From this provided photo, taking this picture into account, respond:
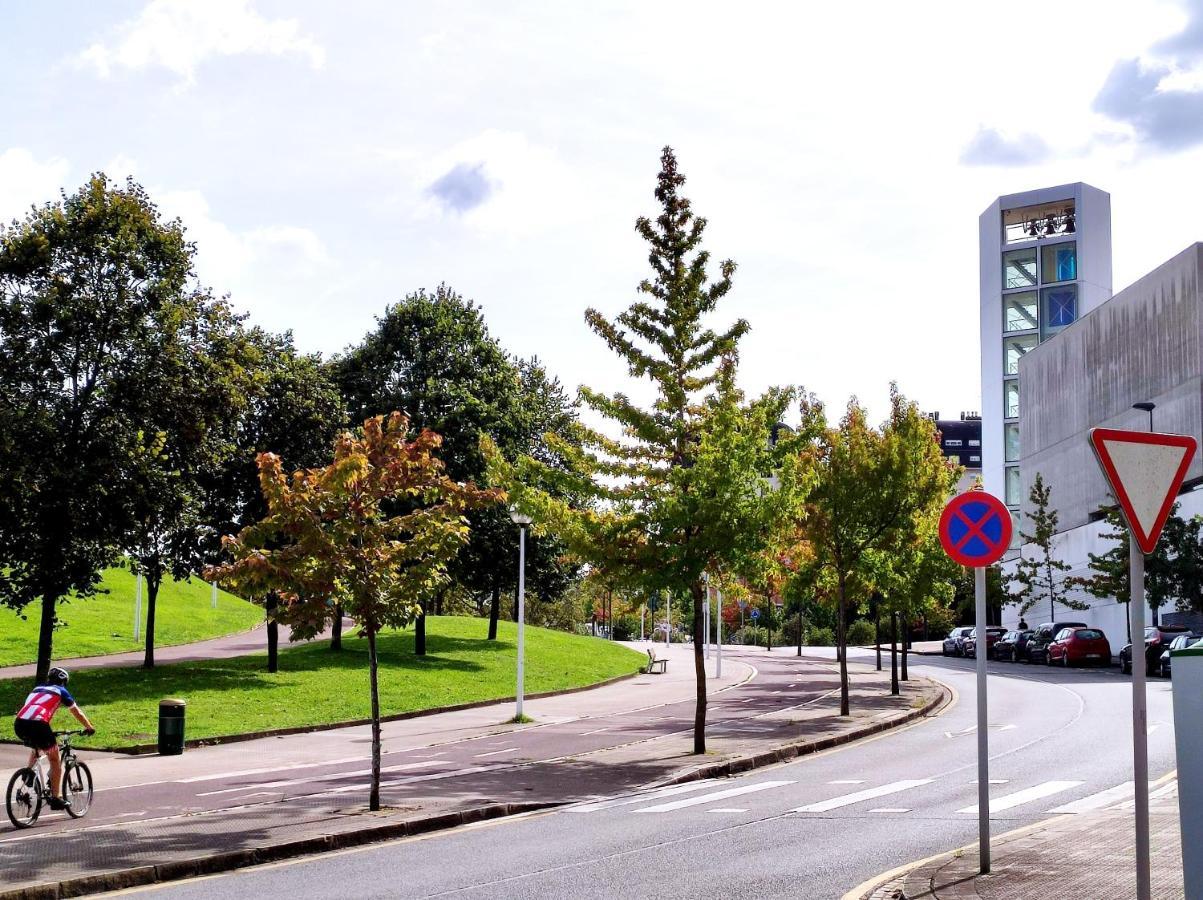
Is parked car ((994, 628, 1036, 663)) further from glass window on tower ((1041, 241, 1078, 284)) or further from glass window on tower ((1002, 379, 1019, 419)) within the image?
glass window on tower ((1041, 241, 1078, 284))

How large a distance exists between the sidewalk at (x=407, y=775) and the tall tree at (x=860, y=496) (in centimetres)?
334

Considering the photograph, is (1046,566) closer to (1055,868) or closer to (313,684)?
(313,684)

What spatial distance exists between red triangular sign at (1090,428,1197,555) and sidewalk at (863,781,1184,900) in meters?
3.05

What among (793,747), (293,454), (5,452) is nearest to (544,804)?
(793,747)

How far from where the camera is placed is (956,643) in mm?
64750

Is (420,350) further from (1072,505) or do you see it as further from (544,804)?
(1072,505)

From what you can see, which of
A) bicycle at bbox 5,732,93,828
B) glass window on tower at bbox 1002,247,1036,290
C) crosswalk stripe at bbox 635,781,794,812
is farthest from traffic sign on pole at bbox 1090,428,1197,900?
glass window on tower at bbox 1002,247,1036,290

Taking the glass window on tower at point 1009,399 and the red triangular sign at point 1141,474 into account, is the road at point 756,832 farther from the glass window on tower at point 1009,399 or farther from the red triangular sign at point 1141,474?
the glass window on tower at point 1009,399

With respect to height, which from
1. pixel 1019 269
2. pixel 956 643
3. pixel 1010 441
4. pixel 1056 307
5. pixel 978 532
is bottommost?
pixel 956 643

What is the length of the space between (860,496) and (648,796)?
14.2 m

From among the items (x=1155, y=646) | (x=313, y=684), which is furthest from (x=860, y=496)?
(x=1155, y=646)

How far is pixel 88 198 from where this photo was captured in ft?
94.7

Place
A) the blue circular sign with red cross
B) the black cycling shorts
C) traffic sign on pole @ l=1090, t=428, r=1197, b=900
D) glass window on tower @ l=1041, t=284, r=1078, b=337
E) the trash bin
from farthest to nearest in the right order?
glass window on tower @ l=1041, t=284, r=1078, b=337, the trash bin, the black cycling shorts, the blue circular sign with red cross, traffic sign on pole @ l=1090, t=428, r=1197, b=900

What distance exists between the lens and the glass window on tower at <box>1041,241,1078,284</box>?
10181 cm
